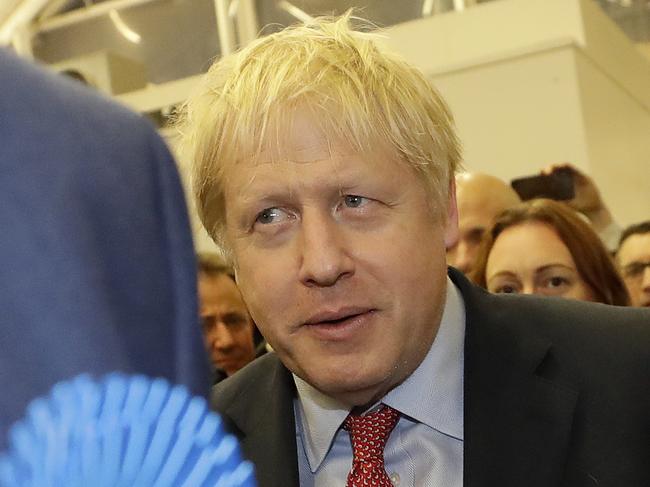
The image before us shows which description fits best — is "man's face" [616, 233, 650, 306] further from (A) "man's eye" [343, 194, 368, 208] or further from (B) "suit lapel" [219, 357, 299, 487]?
(A) "man's eye" [343, 194, 368, 208]

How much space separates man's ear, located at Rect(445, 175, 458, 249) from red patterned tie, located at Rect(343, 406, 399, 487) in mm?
269

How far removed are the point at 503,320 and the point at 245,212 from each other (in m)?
0.43

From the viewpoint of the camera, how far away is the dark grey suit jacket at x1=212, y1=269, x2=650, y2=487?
1.43m

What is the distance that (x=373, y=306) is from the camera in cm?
139

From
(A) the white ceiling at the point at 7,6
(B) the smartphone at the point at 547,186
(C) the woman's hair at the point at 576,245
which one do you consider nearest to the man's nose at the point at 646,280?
(B) the smartphone at the point at 547,186

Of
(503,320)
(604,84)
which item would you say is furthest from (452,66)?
(503,320)

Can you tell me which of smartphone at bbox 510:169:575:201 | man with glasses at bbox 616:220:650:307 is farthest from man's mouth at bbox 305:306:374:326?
smartphone at bbox 510:169:575:201

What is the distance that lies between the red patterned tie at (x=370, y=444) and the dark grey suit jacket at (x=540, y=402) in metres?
0.10

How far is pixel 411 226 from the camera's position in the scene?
1.44m

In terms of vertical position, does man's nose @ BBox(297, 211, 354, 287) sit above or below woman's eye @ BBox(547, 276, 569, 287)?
above

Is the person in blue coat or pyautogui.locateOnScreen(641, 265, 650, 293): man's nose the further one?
pyautogui.locateOnScreen(641, 265, 650, 293): man's nose

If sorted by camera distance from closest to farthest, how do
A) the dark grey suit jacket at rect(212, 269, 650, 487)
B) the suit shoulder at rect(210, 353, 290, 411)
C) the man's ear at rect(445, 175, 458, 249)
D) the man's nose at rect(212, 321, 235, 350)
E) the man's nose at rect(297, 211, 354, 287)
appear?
1. the man's nose at rect(297, 211, 354, 287)
2. the dark grey suit jacket at rect(212, 269, 650, 487)
3. the man's ear at rect(445, 175, 458, 249)
4. the suit shoulder at rect(210, 353, 290, 411)
5. the man's nose at rect(212, 321, 235, 350)

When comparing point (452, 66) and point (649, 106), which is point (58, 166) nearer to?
point (452, 66)

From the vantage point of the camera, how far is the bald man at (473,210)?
2842 mm
